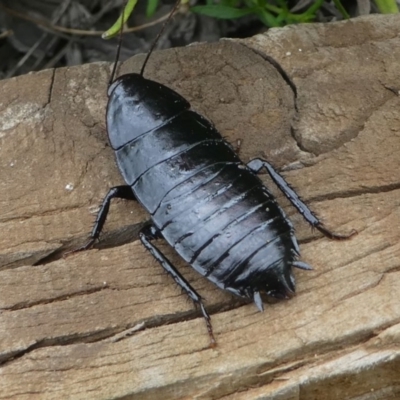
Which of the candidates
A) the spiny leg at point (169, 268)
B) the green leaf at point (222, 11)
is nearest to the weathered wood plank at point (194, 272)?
the spiny leg at point (169, 268)

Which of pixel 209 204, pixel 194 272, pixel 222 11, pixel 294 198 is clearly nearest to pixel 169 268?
pixel 194 272

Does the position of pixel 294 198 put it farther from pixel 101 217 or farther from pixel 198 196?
pixel 101 217

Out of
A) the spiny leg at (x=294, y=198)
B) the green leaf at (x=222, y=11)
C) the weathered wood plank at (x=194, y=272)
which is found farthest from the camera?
the green leaf at (x=222, y=11)

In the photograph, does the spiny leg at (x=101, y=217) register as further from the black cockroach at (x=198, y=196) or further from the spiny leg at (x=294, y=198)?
the spiny leg at (x=294, y=198)

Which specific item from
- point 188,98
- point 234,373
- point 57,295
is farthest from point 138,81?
point 234,373

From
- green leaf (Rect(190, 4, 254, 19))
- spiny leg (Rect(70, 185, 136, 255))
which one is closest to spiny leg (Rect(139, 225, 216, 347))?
spiny leg (Rect(70, 185, 136, 255))

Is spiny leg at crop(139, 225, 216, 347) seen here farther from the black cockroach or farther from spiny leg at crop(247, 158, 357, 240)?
spiny leg at crop(247, 158, 357, 240)

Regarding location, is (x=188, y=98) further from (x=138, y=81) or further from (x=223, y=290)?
(x=223, y=290)
